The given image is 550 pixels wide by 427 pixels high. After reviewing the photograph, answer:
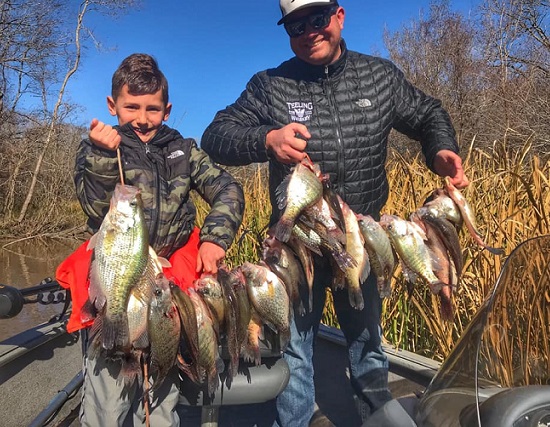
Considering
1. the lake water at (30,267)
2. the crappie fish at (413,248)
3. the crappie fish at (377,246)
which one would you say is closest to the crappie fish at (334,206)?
the crappie fish at (377,246)

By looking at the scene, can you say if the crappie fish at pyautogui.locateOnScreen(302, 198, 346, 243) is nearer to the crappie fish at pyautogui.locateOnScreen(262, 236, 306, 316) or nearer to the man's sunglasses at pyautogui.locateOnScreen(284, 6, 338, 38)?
the crappie fish at pyautogui.locateOnScreen(262, 236, 306, 316)

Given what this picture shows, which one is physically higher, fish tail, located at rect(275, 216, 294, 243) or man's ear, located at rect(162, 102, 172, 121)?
man's ear, located at rect(162, 102, 172, 121)

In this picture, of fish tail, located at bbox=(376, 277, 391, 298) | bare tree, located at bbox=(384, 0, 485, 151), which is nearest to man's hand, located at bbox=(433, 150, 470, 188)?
fish tail, located at bbox=(376, 277, 391, 298)

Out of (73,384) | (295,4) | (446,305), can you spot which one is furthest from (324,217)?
(73,384)

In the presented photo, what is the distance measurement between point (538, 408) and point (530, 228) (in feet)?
8.04

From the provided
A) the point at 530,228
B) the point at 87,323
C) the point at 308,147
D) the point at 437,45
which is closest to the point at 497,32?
the point at 437,45

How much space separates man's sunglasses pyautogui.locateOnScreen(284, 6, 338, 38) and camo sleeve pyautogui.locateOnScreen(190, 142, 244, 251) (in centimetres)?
78

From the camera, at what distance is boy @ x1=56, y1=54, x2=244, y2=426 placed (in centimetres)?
215

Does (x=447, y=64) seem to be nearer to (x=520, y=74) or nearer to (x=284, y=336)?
(x=520, y=74)

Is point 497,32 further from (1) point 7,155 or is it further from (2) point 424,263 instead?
(2) point 424,263

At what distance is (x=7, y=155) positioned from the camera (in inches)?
609

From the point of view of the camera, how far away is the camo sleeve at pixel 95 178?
82.7 inches

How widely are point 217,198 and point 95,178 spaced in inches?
22.8

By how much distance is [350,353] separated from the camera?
9.27 feet
